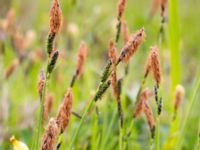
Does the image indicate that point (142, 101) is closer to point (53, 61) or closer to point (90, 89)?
point (53, 61)

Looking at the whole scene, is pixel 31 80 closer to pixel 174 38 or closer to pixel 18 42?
pixel 18 42

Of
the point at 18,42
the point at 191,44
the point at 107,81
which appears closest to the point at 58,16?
the point at 107,81

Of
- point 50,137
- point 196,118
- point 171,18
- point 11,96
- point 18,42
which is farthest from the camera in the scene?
point 11,96

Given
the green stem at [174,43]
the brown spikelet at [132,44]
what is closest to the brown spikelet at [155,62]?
the brown spikelet at [132,44]

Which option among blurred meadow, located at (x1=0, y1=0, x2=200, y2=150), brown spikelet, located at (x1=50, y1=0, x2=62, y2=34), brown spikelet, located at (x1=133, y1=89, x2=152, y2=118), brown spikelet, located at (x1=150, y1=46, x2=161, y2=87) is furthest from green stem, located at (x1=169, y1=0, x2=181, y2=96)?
brown spikelet, located at (x1=50, y1=0, x2=62, y2=34)

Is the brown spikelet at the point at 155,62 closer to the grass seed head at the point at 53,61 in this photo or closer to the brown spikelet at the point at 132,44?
the brown spikelet at the point at 132,44

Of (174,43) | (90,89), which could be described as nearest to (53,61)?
(174,43)
